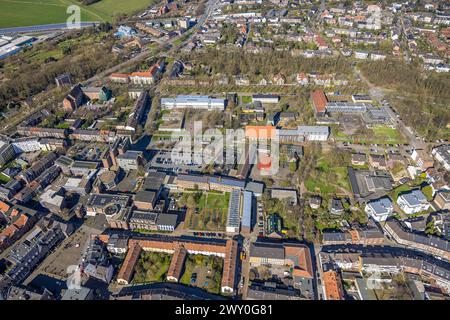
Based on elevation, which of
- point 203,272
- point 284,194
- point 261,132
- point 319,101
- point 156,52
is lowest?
point 203,272

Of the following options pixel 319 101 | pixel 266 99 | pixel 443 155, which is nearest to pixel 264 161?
pixel 266 99

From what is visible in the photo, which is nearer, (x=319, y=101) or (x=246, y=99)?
(x=319, y=101)

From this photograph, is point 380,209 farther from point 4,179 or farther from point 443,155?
point 4,179

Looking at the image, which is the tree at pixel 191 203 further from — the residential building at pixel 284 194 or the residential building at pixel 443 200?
the residential building at pixel 443 200

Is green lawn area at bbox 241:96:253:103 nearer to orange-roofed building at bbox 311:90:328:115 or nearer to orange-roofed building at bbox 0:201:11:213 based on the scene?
orange-roofed building at bbox 311:90:328:115

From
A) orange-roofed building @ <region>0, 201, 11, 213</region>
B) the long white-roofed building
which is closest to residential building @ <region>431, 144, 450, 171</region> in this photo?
the long white-roofed building
